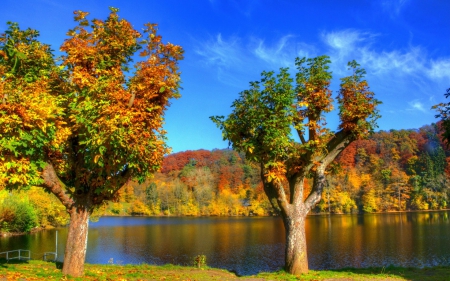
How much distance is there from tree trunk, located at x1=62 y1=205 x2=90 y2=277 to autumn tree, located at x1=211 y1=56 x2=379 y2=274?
5.97m

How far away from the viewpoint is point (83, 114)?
10.6 metres

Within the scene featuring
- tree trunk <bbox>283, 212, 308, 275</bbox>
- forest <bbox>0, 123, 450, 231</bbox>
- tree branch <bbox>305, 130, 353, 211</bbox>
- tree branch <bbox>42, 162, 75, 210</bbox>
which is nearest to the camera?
tree branch <bbox>42, 162, 75, 210</bbox>

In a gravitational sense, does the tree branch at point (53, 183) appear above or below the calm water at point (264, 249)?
above

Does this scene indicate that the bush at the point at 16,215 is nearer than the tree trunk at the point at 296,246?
No

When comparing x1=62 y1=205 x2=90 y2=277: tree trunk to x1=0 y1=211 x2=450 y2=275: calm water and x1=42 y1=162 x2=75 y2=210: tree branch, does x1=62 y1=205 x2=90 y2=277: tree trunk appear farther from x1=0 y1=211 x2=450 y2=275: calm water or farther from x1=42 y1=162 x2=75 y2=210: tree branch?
x1=0 y1=211 x2=450 y2=275: calm water

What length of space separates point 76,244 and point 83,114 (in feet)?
14.5

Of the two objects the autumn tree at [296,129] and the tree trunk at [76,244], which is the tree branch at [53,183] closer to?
the tree trunk at [76,244]

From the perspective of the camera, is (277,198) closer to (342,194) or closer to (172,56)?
(172,56)

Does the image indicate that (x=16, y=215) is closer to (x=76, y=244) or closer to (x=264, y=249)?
(x=264, y=249)

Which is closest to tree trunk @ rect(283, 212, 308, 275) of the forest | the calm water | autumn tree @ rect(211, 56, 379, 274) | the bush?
autumn tree @ rect(211, 56, 379, 274)

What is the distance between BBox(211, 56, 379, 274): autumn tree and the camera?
13227mm

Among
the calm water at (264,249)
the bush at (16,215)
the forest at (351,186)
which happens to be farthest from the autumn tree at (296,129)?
the forest at (351,186)

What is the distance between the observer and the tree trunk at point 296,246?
13.4m

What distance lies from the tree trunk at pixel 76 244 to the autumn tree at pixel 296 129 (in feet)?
19.6
